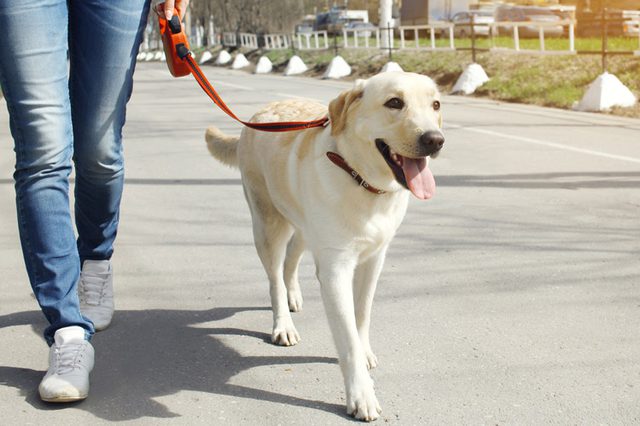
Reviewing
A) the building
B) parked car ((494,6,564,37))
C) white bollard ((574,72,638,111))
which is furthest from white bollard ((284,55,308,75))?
white bollard ((574,72,638,111))

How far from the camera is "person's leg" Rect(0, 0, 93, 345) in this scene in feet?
10.3

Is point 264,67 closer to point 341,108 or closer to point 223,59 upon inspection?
point 223,59

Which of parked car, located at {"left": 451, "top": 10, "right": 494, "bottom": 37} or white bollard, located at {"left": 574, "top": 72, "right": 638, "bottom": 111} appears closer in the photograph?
white bollard, located at {"left": 574, "top": 72, "right": 638, "bottom": 111}

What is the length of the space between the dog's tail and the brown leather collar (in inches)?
48.5

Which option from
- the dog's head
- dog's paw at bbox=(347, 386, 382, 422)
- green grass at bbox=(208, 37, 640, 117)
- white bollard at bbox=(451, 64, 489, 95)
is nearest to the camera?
dog's paw at bbox=(347, 386, 382, 422)

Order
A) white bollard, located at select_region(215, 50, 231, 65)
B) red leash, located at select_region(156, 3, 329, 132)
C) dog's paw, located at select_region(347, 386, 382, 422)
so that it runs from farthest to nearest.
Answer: white bollard, located at select_region(215, 50, 231, 65)
red leash, located at select_region(156, 3, 329, 132)
dog's paw, located at select_region(347, 386, 382, 422)

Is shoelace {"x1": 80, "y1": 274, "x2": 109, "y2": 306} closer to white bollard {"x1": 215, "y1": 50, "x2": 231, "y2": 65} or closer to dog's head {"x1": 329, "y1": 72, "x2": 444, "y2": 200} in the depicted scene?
dog's head {"x1": 329, "y1": 72, "x2": 444, "y2": 200}

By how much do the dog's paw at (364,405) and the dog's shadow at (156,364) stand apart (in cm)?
7

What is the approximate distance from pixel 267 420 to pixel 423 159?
108cm

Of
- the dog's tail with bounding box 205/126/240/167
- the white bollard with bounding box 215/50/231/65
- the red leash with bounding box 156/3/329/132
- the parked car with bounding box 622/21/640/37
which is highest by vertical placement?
the red leash with bounding box 156/3/329/132

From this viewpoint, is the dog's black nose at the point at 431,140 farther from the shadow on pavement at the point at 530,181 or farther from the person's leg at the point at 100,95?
the shadow on pavement at the point at 530,181

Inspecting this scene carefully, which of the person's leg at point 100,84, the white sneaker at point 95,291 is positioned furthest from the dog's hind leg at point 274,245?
the white sneaker at point 95,291

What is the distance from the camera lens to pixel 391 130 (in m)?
3.16

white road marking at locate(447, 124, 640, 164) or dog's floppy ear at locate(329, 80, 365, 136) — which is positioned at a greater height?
dog's floppy ear at locate(329, 80, 365, 136)
